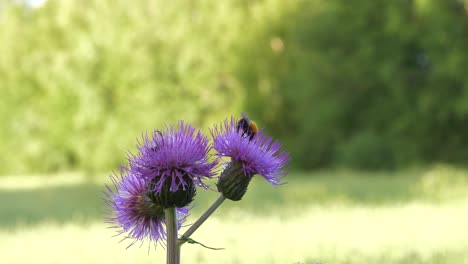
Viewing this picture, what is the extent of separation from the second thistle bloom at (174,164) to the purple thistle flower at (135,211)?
0.25 metres

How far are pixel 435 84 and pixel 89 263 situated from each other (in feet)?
72.9

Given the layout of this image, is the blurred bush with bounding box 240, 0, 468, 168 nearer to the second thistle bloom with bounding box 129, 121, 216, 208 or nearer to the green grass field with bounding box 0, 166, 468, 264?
the green grass field with bounding box 0, 166, 468, 264

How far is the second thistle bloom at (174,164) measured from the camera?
339cm

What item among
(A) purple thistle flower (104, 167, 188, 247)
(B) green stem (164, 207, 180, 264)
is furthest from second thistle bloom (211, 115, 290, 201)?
(A) purple thistle flower (104, 167, 188, 247)

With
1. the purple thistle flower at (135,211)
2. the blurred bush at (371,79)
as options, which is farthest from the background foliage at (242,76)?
the purple thistle flower at (135,211)

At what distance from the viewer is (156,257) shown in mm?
7719

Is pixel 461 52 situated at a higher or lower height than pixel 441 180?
higher

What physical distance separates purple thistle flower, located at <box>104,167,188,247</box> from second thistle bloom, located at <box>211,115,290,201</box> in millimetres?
433

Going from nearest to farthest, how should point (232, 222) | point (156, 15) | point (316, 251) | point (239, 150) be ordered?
1. point (239, 150)
2. point (316, 251)
3. point (232, 222)
4. point (156, 15)

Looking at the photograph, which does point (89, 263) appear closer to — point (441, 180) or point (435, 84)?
point (441, 180)

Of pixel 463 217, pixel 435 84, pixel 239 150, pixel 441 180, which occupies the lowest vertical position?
pixel 239 150

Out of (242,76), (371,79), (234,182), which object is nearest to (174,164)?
(234,182)

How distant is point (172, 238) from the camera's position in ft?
11.2

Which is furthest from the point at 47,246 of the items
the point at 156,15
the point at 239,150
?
the point at 156,15
